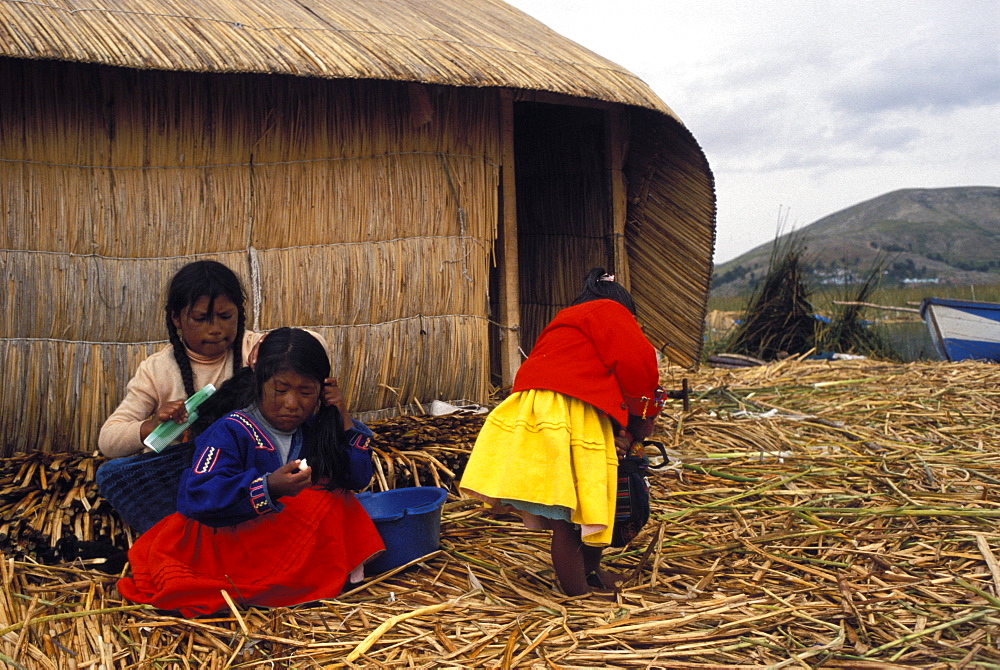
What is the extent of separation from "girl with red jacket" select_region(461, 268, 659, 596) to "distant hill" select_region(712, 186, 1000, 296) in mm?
34888

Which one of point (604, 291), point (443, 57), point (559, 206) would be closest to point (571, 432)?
point (604, 291)

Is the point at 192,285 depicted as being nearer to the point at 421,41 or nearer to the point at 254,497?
the point at 254,497

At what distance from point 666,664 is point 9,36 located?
3.06m

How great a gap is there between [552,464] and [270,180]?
2104mm

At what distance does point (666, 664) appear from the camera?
2268mm

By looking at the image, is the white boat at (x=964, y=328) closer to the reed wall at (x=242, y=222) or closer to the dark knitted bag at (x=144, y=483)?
the reed wall at (x=242, y=222)

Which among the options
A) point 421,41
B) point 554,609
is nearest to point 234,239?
point 421,41

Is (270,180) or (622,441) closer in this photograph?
(622,441)

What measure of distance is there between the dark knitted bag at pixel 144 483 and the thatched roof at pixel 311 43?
4.88ft

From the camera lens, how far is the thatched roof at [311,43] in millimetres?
3252

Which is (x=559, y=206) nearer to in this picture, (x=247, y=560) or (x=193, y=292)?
(x=193, y=292)

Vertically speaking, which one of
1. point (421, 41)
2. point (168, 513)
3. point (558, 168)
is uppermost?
point (421, 41)

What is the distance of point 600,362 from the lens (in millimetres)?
2771

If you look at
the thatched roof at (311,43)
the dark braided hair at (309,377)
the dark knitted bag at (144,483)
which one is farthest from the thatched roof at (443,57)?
the dark knitted bag at (144,483)
